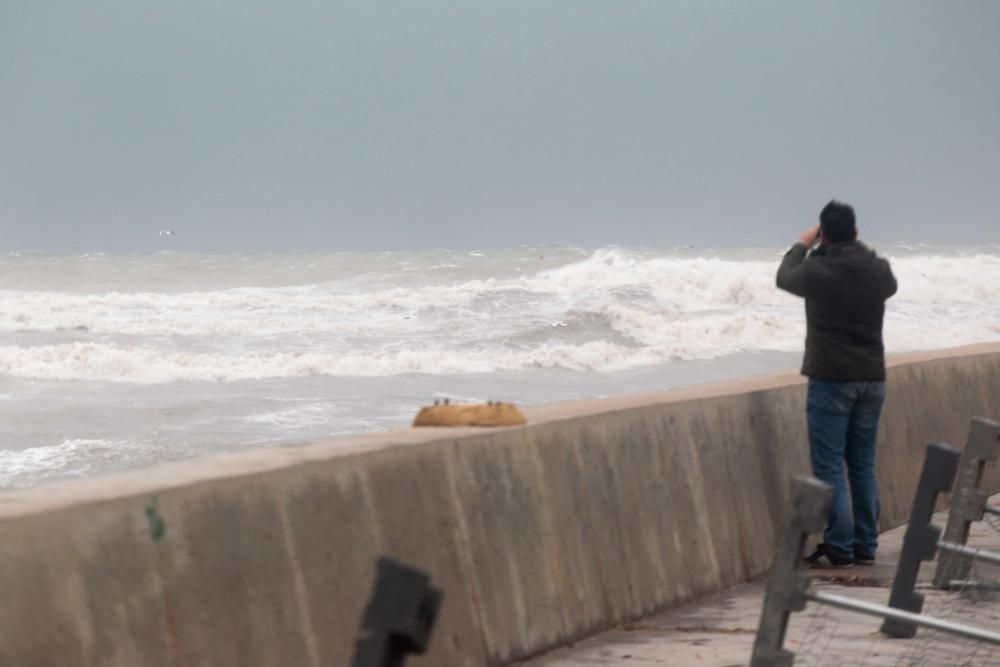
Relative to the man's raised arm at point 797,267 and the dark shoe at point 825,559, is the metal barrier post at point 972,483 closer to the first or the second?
the dark shoe at point 825,559

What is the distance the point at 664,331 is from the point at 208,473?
37.6 meters

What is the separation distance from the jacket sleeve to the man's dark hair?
0.59 ft

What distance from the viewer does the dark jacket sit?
8.62m

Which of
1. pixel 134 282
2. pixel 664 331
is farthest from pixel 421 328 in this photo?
pixel 134 282

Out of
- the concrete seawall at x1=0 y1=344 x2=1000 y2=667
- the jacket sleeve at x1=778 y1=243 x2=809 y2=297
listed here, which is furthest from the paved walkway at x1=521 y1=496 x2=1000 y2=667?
the jacket sleeve at x1=778 y1=243 x2=809 y2=297

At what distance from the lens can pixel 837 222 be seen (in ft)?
28.0

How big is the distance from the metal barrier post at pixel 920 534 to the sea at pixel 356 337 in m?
11.6

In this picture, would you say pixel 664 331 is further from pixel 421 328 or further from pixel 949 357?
pixel 949 357

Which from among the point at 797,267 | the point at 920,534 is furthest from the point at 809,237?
the point at 920,534

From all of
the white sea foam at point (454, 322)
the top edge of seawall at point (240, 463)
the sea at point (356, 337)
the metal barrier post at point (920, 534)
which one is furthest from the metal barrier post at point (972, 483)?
the white sea foam at point (454, 322)

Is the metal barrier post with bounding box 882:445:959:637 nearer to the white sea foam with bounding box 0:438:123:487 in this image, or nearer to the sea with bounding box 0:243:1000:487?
the sea with bounding box 0:243:1000:487

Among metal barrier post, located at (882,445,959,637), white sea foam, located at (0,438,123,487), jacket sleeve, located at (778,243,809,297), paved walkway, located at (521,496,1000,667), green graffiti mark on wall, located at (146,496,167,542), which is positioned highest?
jacket sleeve, located at (778,243,809,297)

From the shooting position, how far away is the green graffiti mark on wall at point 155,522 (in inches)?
176

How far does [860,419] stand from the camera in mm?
8852
